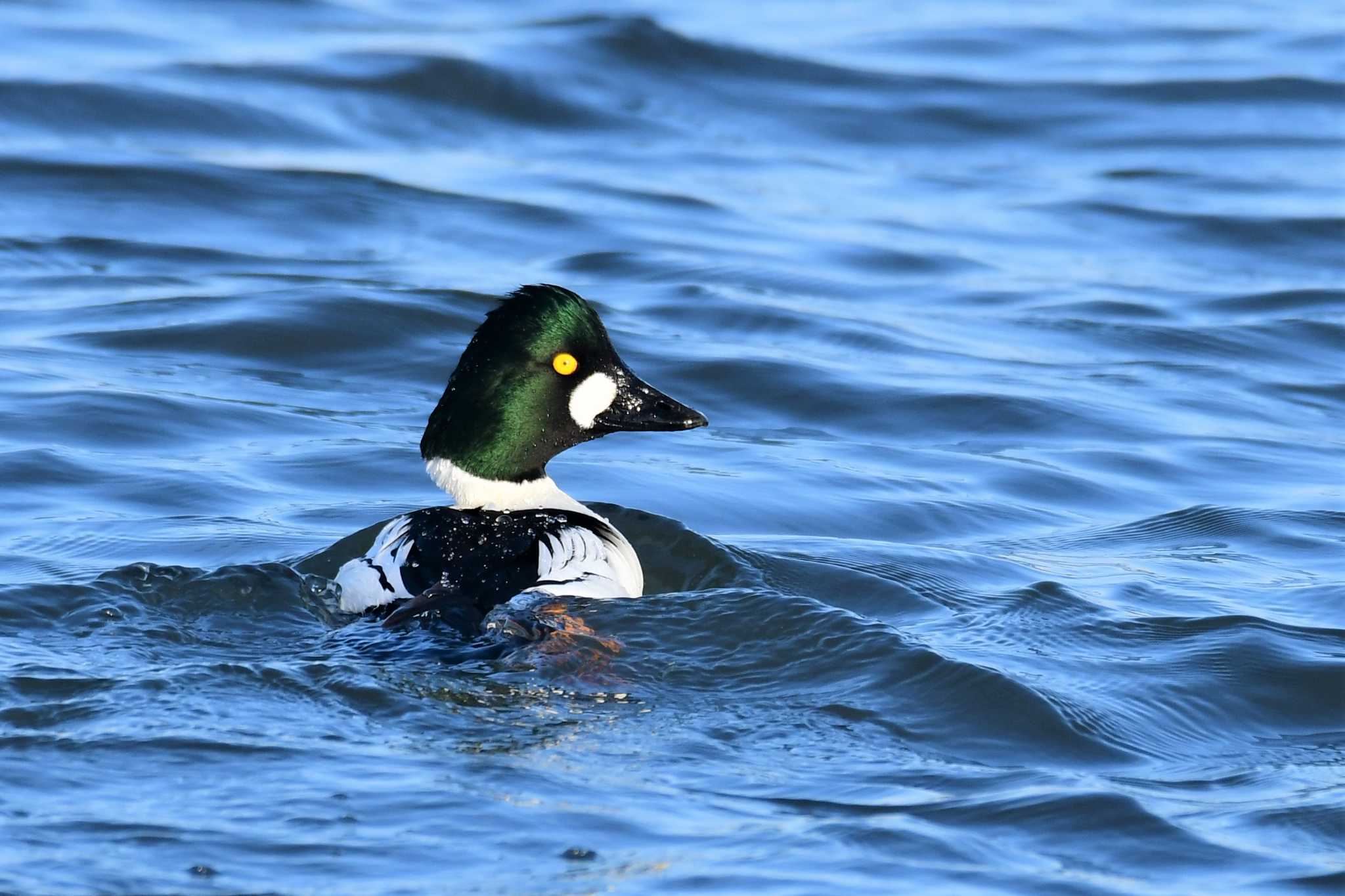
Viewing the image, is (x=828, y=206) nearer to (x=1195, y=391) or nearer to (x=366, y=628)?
(x=1195, y=391)

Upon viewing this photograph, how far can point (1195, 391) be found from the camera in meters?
10.3

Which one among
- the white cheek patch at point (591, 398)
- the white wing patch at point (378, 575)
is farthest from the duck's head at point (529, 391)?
the white wing patch at point (378, 575)

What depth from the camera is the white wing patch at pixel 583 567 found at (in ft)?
19.7

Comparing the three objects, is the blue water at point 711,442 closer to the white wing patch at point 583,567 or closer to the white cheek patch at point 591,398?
the white wing patch at point 583,567

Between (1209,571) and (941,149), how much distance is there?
8.17 meters

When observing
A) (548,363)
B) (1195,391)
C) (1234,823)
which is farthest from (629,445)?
(1234,823)

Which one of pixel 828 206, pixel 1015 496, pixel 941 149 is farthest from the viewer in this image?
pixel 941 149

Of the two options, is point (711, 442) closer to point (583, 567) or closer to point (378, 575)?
point (583, 567)

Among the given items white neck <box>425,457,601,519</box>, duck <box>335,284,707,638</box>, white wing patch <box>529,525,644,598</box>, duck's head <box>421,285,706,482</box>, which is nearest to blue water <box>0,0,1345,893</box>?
white wing patch <box>529,525,644,598</box>

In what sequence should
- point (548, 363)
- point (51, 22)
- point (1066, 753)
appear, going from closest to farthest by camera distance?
point (1066, 753)
point (548, 363)
point (51, 22)

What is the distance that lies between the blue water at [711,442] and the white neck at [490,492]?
44cm

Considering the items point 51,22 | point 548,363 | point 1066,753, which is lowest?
point 1066,753

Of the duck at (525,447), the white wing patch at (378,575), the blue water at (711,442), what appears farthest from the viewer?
the duck at (525,447)

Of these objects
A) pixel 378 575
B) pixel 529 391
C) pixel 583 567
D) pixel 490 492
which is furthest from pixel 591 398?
pixel 378 575
